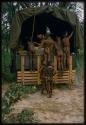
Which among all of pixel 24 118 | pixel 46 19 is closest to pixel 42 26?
pixel 46 19

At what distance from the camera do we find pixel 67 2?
626 inches

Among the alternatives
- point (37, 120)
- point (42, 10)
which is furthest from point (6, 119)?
point (42, 10)

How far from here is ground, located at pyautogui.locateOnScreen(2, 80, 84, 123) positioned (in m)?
8.80

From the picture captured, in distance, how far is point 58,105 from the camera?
1014cm

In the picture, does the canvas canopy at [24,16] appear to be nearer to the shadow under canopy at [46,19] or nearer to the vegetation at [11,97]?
the shadow under canopy at [46,19]

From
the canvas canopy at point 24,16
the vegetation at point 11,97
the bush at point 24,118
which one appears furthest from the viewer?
the canvas canopy at point 24,16

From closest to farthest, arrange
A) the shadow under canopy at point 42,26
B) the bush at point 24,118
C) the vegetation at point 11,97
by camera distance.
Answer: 1. the vegetation at point 11,97
2. the bush at point 24,118
3. the shadow under canopy at point 42,26

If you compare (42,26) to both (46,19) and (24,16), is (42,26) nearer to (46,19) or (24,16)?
(46,19)

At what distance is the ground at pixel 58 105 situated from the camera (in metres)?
8.80

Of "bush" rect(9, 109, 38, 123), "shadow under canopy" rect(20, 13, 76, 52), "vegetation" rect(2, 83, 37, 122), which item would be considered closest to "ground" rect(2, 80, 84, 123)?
"bush" rect(9, 109, 38, 123)

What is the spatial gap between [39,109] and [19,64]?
322 cm

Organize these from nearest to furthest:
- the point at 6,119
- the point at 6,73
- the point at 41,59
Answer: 1. the point at 6,119
2. the point at 41,59
3. the point at 6,73

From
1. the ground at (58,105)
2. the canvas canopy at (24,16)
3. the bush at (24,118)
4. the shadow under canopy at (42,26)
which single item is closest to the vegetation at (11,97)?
the bush at (24,118)

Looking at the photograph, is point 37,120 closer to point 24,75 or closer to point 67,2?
point 24,75
